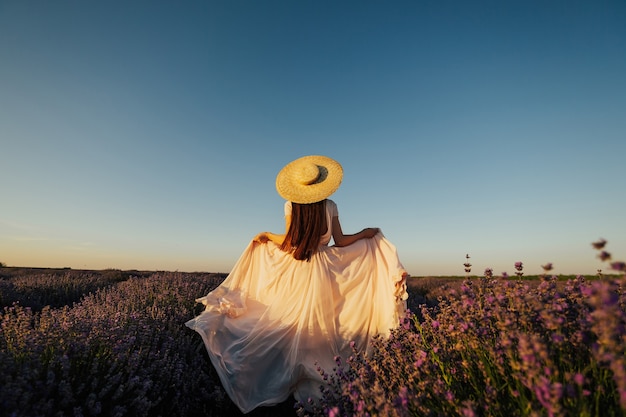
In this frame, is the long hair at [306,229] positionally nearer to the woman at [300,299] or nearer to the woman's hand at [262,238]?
the woman at [300,299]

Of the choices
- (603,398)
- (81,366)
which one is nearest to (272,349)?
(81,366)

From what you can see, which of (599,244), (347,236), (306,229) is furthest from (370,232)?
(599,244)

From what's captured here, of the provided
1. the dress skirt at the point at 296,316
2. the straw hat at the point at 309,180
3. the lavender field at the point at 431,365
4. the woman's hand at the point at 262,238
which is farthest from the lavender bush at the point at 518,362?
the woman's hand at the point at 262,238

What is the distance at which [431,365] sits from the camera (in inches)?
60.8

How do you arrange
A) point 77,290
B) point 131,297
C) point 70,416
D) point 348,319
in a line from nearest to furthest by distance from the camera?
1. point 70,416
2. point 348,319
3. point 131,297
4. point 77,290

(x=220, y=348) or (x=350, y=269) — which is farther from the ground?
(x=350, y=269)

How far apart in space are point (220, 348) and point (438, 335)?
2125 millimetres

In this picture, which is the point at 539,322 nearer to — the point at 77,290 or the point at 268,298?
Result: the point at 268,298

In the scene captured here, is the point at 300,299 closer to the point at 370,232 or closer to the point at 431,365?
the point at 370,232

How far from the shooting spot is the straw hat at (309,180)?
3.69 meters

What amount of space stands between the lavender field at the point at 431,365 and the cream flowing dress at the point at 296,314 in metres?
0.19

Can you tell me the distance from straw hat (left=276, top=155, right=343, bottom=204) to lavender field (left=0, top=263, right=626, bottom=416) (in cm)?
177

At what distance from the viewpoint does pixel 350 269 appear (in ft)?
12.1

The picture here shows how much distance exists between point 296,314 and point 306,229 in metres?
0.91
